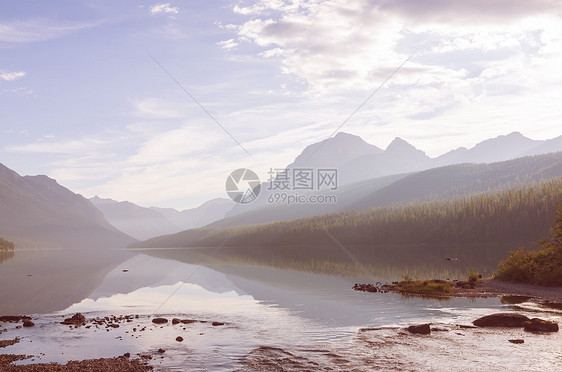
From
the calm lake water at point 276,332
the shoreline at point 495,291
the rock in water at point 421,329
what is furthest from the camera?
the shoreline at point 495,291

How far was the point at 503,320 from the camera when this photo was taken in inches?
1085

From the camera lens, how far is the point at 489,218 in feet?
625

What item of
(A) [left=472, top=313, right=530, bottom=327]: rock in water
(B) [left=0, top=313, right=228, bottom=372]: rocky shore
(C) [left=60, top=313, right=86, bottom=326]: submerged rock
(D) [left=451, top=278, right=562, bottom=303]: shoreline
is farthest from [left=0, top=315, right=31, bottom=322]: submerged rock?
(D) [left=451, top=278, right=562, bottom=303]: shoreline

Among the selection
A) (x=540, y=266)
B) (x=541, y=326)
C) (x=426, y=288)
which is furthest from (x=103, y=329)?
(x=540, y=266)

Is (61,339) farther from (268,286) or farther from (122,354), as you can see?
(268,286)

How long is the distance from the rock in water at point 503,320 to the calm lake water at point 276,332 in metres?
1.67

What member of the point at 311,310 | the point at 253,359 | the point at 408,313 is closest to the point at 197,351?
the point at 253,359

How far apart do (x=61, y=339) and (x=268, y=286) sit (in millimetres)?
30018

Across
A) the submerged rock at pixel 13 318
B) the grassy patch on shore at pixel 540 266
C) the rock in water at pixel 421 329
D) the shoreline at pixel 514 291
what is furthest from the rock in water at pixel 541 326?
the submerged rock at pixel 13 318

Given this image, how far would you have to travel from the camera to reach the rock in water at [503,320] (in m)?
27.3

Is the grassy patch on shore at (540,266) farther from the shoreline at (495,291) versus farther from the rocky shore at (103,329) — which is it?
the rocky shore at (103,329)

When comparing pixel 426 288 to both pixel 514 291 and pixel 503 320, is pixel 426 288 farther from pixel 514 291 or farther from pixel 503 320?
pixel 503 320

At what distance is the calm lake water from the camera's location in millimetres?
21234

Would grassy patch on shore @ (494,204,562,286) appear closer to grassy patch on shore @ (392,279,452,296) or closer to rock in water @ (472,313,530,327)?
grassy patch on shore @ (392,279,452,296)
